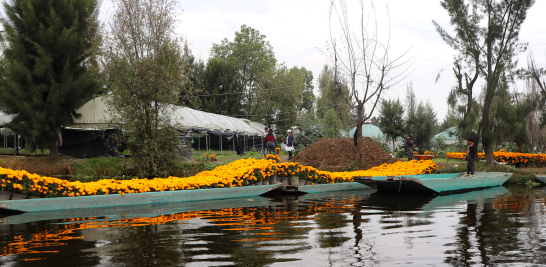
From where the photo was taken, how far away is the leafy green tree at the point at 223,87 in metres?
46.8

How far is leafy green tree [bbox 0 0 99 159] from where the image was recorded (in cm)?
1888

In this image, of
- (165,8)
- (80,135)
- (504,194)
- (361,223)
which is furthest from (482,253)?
(80,135)

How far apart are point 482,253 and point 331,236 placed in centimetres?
189

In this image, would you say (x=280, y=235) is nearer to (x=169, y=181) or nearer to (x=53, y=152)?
(x=169, y=181)

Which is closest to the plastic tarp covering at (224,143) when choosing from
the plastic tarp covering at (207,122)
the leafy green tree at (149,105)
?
the plastic tarp covering at (207,122)

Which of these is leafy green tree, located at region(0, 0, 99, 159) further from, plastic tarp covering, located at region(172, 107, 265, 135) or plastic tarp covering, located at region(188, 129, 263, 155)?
plastic tarp covering, located at region(188, 129, 263, 155)

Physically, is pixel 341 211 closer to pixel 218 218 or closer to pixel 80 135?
pixel 218 218

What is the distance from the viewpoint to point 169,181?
9.91m

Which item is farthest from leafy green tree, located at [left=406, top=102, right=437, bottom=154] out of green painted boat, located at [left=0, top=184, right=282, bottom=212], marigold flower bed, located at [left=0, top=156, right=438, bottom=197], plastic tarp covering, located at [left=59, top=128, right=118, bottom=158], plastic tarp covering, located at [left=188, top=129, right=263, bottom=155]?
green painted boat, located at [left=0, top=184, right=282, bottom=212]

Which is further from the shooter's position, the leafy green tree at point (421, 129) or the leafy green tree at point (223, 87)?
the leafy green tree at point (223, 87)

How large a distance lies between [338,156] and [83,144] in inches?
557

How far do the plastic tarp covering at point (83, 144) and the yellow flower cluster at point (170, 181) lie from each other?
43.9ft

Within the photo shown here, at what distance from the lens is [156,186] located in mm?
9359

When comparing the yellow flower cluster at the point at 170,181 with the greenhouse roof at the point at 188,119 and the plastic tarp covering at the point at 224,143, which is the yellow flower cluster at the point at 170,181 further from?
the plastic tarp covering at the point at 224,143
